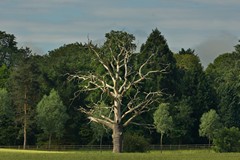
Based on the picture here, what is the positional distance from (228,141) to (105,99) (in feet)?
93.6

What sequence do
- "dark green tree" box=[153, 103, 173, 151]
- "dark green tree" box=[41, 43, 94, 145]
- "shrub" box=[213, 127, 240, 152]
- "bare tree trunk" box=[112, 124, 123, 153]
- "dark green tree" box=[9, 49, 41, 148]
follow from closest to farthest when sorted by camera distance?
"bare tree trunk" box=[112, 124, 123, 153] < "shrub" box=[213, 127, 240, 152] < "dark green tree" box=[9, 49, 41, 148] < "dark green tree" box=[153, 103, 173, 151] < "dark green tree" box=[41, 43, 94, 145]

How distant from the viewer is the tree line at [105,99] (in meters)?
83.6

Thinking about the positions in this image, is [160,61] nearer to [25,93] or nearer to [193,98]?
[193,98]

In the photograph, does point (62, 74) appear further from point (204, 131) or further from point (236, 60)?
point (236, 60)

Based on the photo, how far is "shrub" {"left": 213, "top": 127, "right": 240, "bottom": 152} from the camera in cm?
6103

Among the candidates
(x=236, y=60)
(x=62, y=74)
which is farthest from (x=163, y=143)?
(x=236, y=60)

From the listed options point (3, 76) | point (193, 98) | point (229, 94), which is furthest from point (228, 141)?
point (3, 76)

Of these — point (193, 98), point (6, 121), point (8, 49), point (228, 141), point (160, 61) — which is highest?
point (8, 49)

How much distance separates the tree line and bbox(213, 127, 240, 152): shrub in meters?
14.4

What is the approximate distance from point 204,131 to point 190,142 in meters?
6.65

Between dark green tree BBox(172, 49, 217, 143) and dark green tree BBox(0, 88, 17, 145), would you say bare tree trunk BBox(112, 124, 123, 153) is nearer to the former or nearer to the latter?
dark green tree BBox(0, 88, 17, 145)

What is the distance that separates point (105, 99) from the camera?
3428 inches

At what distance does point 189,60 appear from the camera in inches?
5571

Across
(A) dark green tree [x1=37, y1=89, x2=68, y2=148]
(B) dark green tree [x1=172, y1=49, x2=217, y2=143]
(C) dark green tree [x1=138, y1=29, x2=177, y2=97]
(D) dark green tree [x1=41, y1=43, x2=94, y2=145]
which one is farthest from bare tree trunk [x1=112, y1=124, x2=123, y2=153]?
(B) dark green tree [x1=172, y1=49, x2=217, y2=143]
